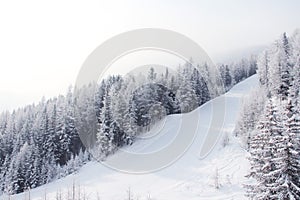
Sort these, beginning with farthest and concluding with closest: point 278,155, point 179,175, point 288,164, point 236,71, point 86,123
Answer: point 236,71 → point 86,123 → point 179,175 → point 278,155 → point 288,164

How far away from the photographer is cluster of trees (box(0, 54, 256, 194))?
52.6 m

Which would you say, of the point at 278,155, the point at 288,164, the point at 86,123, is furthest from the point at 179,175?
the point at 288,164

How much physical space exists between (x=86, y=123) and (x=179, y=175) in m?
24.0

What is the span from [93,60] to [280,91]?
3831cm

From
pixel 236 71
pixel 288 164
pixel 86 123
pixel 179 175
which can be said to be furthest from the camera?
pixel 236 71

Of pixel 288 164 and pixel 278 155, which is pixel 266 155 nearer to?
pixel 278 155

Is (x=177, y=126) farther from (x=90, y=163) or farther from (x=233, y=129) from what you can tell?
(x=90, y=163)

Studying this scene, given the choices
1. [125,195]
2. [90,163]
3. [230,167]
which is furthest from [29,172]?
[230,167]

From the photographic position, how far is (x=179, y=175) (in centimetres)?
3972

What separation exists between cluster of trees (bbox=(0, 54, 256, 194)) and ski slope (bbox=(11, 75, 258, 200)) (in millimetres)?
2792

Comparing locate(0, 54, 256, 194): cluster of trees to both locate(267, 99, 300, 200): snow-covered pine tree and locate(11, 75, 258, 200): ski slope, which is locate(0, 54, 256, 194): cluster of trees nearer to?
locate(11, 75, 258, 200): ski slope

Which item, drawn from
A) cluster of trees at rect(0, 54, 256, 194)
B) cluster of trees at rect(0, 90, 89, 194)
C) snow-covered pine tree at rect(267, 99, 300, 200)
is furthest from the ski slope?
snow-covered pine tree at rect(267, 99, 300, 200)

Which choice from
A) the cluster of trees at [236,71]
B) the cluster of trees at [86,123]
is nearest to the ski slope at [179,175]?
the cluster of trees at [86,123]

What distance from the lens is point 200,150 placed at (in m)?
46.4
